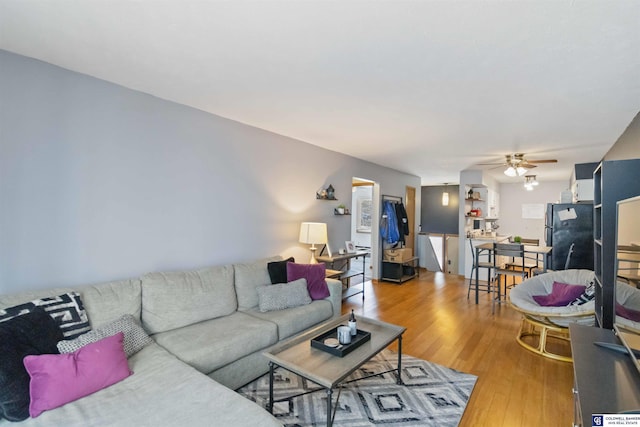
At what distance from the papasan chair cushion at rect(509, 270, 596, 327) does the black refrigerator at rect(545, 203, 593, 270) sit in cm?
110

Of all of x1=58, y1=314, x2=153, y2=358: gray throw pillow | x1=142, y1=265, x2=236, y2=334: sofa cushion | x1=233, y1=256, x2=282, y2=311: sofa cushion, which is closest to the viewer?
x1=58, y1=314, x2=153, y2=358: gray throw pillow

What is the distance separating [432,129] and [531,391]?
261 cm

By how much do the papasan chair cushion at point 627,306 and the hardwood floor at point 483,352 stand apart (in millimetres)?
846

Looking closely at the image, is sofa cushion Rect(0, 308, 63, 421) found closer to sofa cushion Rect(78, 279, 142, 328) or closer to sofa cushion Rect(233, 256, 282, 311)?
sofa cushion Rect(78, 279, 142, 328)

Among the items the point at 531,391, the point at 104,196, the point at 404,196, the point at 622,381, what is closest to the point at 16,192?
the point at 104,196

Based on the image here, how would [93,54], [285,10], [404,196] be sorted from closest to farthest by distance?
[285,10] → [93,54] → [404,196]

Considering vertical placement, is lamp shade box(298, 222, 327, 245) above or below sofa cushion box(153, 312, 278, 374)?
above

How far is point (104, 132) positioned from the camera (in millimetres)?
2438

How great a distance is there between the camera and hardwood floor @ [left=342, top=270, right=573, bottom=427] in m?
2.15

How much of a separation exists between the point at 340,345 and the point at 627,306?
5.57ft

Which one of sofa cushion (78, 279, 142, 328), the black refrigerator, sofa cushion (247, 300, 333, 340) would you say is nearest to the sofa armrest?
sofa cushion (247, 300, 333, 340)

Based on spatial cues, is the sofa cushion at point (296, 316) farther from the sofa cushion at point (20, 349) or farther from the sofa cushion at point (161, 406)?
the sofa cushion at point (20, 349)

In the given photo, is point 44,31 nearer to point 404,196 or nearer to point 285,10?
point 285,10

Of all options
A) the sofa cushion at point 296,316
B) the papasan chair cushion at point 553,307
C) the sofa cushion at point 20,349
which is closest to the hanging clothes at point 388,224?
the papasan chair cushion at point 553,307
